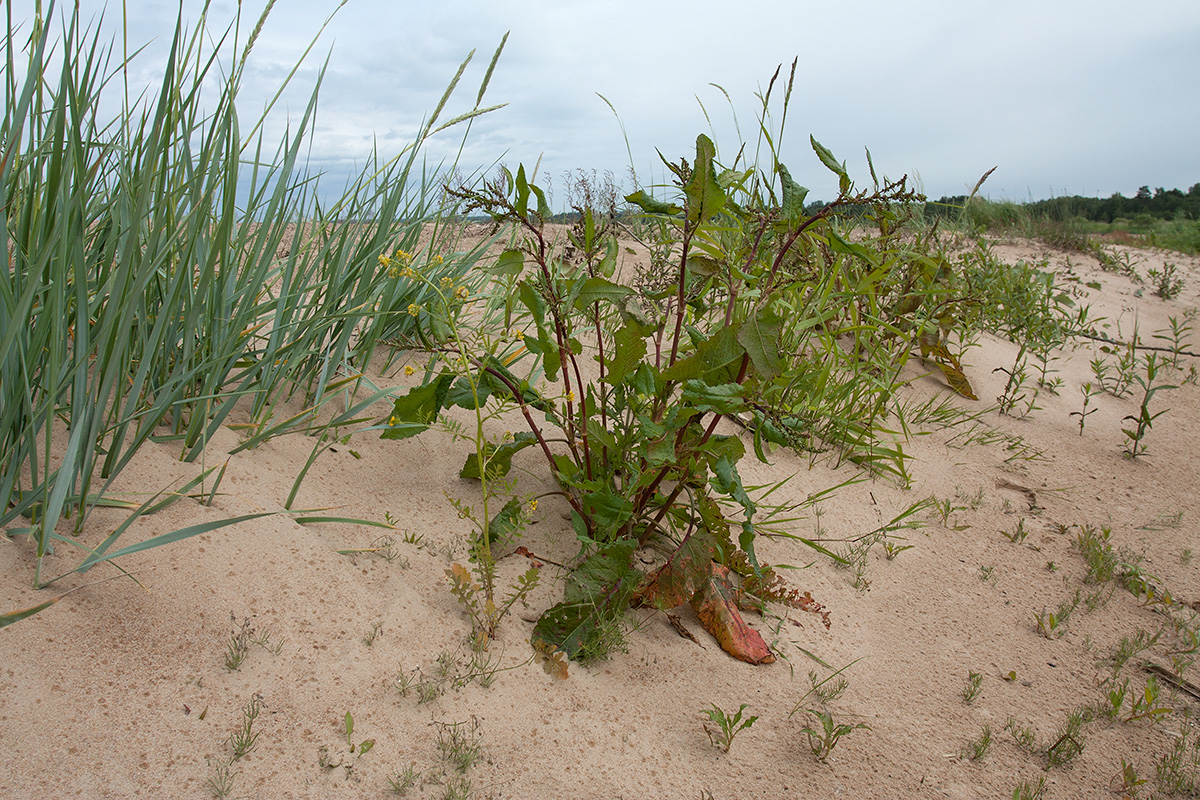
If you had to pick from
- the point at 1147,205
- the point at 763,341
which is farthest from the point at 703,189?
the point at 1147,205

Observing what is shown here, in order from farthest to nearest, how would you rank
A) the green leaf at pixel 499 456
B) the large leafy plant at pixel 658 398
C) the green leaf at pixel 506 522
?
the green leaf at pixel 499 456
the green leaf at pixel 506 522
the large leafy plant at pixel 658 398

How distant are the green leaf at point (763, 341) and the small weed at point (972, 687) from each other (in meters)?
0.94

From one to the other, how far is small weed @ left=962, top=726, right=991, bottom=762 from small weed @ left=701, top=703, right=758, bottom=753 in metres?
0.47

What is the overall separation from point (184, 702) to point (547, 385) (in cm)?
166

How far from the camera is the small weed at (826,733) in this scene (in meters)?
1.44

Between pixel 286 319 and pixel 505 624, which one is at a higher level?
pixel 286 319

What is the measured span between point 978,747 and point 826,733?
0.36 m

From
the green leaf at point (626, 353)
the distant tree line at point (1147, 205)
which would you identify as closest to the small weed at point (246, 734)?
the green leaf at point (626, 353)

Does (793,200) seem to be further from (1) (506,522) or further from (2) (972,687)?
(2) (972,687)

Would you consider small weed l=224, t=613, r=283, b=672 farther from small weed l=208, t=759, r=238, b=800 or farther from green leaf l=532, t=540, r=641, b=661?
green leaf l=532, t=540, r=641, b=661

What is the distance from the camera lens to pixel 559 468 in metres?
1.80

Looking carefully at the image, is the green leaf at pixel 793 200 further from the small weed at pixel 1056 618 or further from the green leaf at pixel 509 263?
the small weed at pixel 1056 618

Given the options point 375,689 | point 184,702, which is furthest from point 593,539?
point 184,702

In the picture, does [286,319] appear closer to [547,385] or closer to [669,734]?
[547,385]
